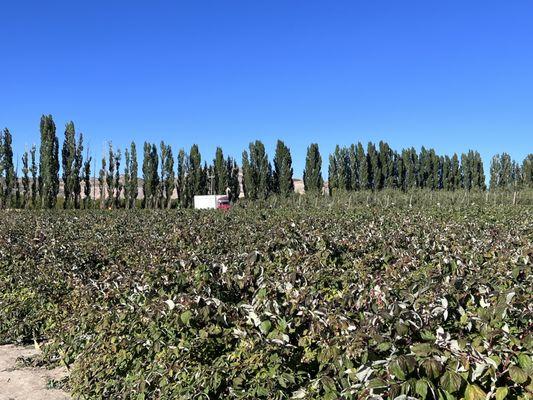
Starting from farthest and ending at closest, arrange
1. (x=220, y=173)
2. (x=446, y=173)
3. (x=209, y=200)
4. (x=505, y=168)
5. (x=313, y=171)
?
(x=505, y=168), (x=446, y=173), (x=313, y=171), (x=220, y=173), (x=209, y=200)

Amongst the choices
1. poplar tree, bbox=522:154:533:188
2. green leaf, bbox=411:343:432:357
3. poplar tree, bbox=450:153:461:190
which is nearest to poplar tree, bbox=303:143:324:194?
poplar tree, bbox=450:153:461:190

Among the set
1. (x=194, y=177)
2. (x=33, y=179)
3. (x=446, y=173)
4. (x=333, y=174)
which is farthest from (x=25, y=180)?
(x=446, y=173)

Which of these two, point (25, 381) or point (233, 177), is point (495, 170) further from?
point (25, 381)

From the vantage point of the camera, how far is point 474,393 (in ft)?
6.25

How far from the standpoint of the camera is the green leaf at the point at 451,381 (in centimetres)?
188

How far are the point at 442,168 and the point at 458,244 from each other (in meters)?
64.5

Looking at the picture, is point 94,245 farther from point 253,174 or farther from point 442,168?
point 442,168

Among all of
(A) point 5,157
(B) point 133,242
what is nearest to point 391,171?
(A) point 5,157

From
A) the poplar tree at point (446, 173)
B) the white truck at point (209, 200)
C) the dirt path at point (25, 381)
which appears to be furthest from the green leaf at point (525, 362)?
the poplar tree at point (446, 173)

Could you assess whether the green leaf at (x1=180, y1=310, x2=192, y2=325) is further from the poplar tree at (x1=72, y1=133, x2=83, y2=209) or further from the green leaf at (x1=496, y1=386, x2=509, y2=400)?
the poplar tree at (x1=72, y1=133, x2=83, y2=209)

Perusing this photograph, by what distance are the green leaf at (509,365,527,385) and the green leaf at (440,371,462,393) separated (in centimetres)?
19

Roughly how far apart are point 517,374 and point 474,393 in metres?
0.17

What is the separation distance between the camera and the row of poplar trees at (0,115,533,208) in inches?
1989

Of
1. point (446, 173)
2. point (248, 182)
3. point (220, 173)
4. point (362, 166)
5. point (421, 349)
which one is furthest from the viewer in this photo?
point (446, 173)
